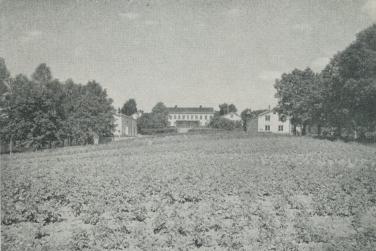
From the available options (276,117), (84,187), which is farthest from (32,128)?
(276,117)

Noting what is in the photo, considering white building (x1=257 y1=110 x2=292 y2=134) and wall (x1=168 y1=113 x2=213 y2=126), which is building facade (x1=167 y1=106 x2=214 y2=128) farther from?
white building (x1=257 y1=110 x2=292 y2=134)

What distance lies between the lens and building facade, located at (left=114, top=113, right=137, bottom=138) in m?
74.1

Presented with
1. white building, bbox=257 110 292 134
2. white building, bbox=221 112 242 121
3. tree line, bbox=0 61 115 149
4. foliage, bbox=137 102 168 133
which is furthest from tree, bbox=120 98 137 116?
tree line, bbox=0 61 115 149

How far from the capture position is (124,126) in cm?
7731

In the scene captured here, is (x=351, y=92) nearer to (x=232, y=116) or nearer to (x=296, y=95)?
(x=296, y=95)

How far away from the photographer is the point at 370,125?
3972 cm

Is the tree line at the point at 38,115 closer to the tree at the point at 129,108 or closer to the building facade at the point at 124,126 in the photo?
the building facade at the point at 124,126

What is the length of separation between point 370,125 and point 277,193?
33.9 meters

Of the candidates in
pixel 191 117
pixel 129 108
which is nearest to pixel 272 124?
pixel 191 117

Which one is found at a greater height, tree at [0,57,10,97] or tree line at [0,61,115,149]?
tree at [0,57,10,97]

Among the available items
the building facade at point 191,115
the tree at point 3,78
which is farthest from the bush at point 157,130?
the building facade at point 191,115

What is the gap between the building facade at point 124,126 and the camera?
7412 centimetres

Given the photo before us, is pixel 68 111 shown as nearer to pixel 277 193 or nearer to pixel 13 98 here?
pixel 13 98

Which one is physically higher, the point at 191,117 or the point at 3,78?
the point at 191,117
